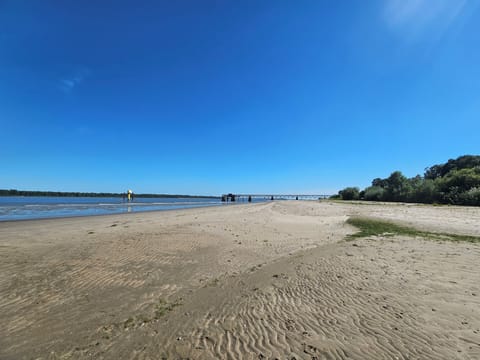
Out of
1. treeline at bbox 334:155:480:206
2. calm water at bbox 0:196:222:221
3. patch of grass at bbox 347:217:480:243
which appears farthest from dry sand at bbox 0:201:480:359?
treeline at bbox 334:155:480:206

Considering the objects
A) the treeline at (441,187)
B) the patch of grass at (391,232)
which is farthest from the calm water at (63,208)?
the treeline at (441,187)

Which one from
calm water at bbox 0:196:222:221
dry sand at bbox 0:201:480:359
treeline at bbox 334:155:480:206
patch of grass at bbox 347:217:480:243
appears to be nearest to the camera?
dry sand at bbox 0:201:480:359

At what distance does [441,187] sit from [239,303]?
65.3 metres

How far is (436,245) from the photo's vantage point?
35.8ft

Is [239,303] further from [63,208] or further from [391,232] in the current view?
[63,208]

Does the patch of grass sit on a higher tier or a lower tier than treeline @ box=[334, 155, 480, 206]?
lower

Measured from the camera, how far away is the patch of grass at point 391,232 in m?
12.8

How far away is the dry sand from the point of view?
3740 mm

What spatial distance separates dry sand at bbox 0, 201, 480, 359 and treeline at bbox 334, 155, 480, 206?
154ft

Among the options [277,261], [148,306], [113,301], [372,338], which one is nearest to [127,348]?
[148,306]

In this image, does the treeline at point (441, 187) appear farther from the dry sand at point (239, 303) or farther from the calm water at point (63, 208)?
the calm water at point (63, 208)

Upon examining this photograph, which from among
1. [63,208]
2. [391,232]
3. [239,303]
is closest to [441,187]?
[391,232]

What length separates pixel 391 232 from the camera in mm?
15008

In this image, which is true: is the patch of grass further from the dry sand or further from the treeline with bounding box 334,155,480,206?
the treeline with bounding box 334,155,480,206
